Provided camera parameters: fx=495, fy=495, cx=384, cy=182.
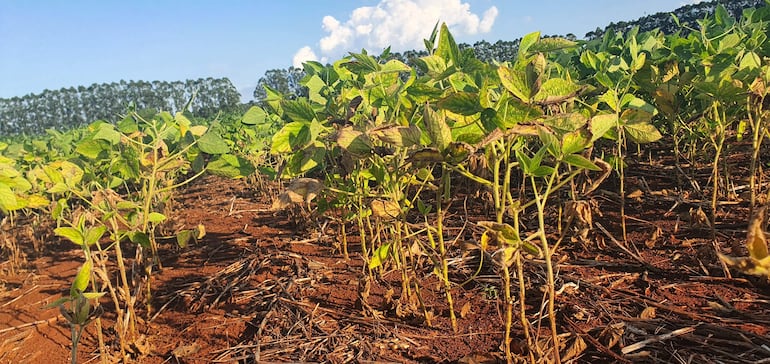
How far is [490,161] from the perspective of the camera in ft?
4.42

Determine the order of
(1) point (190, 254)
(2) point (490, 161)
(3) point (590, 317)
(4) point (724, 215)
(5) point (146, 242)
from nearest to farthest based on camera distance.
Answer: (2) point (490, 161)
(3) point (590, 317)
(5) point (146, 242)
(4) point (724, 215)
(1) point (190, 254)

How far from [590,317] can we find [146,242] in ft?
5.17

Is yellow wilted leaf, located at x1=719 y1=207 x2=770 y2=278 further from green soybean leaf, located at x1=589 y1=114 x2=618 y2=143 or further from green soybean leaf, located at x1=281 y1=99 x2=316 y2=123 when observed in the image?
green soybean leaf, located at x1=281 y1=99 x2=316 y2=123

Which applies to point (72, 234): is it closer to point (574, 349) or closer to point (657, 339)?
point (574, 349)

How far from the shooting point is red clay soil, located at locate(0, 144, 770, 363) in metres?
1.53

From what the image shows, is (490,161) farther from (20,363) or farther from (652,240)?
(20,363)

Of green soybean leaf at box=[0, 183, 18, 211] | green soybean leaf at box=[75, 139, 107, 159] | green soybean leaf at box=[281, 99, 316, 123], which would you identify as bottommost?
green soybean leaf at box=[0, 183, 18, 211]

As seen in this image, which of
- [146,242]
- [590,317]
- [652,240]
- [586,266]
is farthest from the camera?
[652,240]

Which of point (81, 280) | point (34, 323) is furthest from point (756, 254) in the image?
point (34, 323)

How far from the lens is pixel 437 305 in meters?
1.90

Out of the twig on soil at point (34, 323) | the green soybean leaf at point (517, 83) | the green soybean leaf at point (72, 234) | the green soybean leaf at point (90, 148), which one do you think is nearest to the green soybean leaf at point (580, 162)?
the green soybean leaf at point (517, 83)

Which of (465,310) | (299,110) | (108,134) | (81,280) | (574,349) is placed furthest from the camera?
(108,134)

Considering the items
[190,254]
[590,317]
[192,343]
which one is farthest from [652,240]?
[190,254]

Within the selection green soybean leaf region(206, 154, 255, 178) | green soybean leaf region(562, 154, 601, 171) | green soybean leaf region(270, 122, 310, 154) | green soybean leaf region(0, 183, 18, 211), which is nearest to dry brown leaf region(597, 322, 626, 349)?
green soybean leaf region(562, 154, 601, 171)
